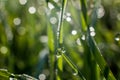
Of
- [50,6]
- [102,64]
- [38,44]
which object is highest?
[50,6]

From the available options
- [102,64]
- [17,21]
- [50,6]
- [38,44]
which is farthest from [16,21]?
[102,64]

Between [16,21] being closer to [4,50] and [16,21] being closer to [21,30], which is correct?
[21,30]

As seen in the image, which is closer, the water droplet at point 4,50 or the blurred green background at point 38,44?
the blurred green background at point 38,44

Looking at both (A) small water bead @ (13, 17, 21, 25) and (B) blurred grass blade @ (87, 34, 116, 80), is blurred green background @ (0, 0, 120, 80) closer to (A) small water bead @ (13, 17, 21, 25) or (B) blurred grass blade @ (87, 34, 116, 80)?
(A) small water bead @ (13, 17, 21, 25)

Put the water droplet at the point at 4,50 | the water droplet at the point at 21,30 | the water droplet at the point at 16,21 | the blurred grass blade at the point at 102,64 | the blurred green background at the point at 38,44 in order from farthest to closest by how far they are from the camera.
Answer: the water droplet at the point at 16,21 → the water droplet at the point at 21,30 → the water droplet at the point at 4,50 → the blurred green background at the point at 38,44 → the blurred grass blade at the point at 102,64

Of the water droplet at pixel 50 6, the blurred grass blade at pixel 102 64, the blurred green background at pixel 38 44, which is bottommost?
the blurred green background at pixel 38 44

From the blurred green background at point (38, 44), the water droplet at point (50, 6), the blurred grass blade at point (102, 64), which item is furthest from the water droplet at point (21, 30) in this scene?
the blurred grass blade at point (102, 64)

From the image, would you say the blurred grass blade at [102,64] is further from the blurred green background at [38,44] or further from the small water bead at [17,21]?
the small water bead at [17,21]

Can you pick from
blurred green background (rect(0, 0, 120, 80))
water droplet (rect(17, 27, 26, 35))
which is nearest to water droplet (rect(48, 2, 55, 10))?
blurred green background (rect(0, 0, 120, 80))

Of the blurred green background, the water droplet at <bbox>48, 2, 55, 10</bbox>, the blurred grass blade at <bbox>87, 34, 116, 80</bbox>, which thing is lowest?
the blurred green background

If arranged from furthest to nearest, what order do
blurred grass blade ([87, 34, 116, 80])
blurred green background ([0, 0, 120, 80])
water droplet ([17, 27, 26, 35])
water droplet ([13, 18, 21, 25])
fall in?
water droplet ([13, 18, 21, 25])
water droplet ([17, 27, 26, 35])
blurred green background ([0, 0, 120, 80])
blurred grass blade ([87, 34, 116, 80])

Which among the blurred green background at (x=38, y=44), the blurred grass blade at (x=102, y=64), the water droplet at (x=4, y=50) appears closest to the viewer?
the blurred grass blade at (x=102, y=64)
